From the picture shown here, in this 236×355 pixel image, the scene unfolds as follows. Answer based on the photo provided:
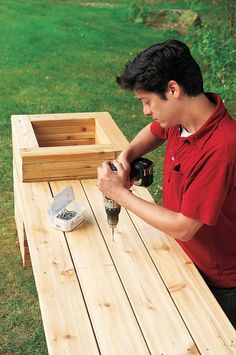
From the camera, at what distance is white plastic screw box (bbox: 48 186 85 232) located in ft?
10.6

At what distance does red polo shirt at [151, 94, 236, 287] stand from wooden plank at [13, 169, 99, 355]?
2.01ft

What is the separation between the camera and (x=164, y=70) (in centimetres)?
260

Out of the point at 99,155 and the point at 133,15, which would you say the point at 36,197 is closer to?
the point at 99,155

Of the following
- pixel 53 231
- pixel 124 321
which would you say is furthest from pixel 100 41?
pixel 124 321

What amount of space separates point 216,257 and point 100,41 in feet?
23.9

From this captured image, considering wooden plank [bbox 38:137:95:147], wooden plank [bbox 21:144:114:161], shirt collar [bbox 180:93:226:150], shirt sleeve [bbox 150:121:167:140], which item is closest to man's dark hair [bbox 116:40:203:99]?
shirt collar [bbox 180:93:226:150]

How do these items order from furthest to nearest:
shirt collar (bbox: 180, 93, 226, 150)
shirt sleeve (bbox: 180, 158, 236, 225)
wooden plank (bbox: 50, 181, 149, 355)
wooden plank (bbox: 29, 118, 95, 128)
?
wooden plank (bbox: 29, 118, 95, 128) < shirt collar (bbox: 180, 93, 226, 150) < shirt sleeve (bbox: 180, 158, 236, 225) < wooden plank (bbox: 50, 181, 149, 355)

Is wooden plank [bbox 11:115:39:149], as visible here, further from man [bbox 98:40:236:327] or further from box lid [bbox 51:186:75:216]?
man [bbox 98:40:236:327]

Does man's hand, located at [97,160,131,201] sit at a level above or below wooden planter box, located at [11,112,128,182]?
above

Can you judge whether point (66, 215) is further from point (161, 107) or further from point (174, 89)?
Result: point (174, 89)

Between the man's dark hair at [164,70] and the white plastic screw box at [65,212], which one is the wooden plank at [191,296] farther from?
the man's dark hair at [164,70]

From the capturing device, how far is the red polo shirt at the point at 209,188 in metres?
2.58

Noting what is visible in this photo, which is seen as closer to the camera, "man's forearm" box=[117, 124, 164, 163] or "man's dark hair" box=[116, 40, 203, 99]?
"man's dark hair" box=[116, 40, 203, 99]

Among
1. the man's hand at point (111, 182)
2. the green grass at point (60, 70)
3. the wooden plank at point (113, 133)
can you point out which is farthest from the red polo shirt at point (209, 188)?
the green grass at point (60, 70)
